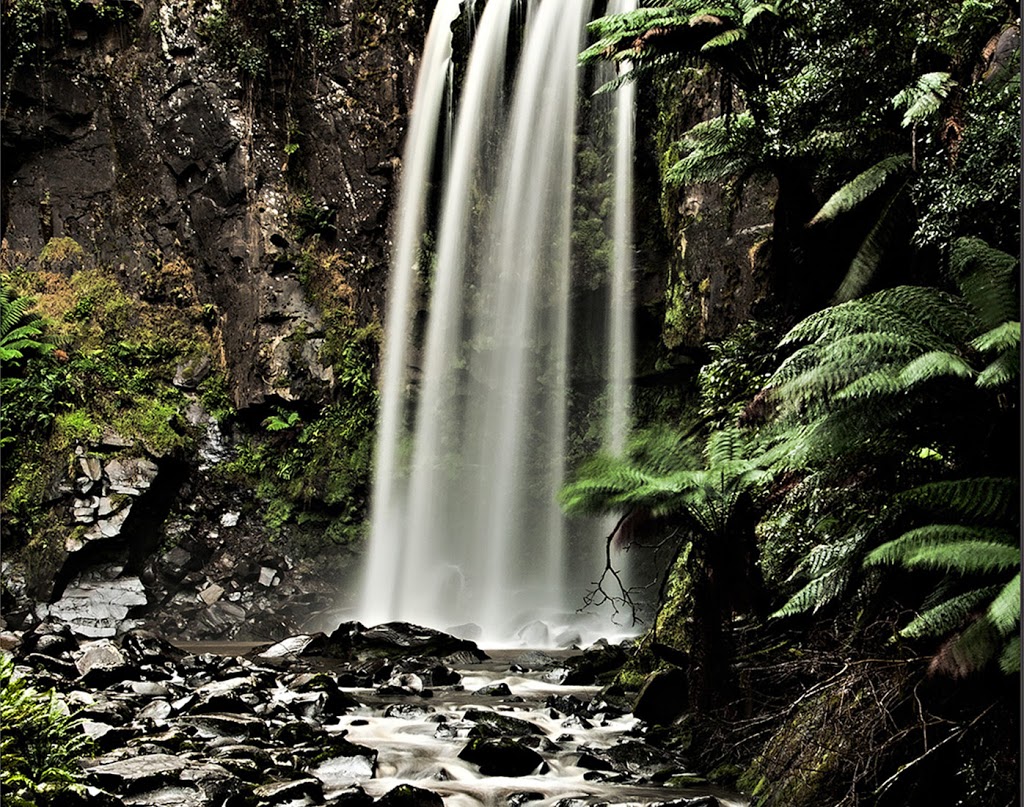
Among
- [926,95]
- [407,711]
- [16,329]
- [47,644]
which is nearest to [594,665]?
[407,711]

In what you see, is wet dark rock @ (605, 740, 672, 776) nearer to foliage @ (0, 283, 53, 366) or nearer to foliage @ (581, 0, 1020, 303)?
foliage @ (581, 0, 1020, 303)

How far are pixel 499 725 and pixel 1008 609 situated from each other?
4268mm

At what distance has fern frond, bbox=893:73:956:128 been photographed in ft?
17.8

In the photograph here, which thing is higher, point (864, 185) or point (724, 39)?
point (724, 39)

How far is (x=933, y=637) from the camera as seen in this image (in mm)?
3523

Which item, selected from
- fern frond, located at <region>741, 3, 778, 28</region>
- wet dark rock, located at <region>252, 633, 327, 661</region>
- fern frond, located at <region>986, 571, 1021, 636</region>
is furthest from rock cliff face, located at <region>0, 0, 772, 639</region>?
fern frond, located at <region>986, 571, 1021, 636</region>

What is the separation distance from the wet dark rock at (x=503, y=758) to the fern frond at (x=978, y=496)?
116 inches

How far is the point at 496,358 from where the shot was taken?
1491cm

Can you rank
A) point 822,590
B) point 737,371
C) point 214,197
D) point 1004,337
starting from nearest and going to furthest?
1. point 1004,337
2. point 822,590
3. point 737,371
4. point 214,197

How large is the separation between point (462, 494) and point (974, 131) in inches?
433

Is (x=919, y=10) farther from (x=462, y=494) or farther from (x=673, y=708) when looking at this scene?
(x=462, y=494)

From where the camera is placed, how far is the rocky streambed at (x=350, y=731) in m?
4.54

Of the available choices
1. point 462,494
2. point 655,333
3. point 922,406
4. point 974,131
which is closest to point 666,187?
point 655,333

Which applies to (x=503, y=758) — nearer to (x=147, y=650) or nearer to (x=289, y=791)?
(x=289, y=791)
